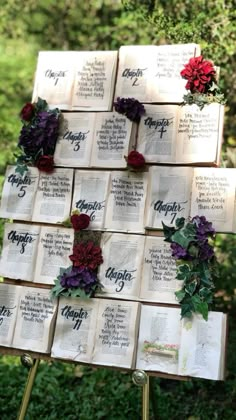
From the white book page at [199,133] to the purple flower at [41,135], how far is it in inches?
24.4

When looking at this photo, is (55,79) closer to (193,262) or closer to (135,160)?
(135,160)

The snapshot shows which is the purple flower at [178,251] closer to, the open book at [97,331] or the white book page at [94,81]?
the open book at [97,331]

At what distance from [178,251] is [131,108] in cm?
71

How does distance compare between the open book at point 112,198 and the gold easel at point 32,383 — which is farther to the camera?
the open book at point 112,198

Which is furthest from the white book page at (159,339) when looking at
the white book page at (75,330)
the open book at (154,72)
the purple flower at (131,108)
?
the open book at (154,72)

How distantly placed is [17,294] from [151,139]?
962 millimetres

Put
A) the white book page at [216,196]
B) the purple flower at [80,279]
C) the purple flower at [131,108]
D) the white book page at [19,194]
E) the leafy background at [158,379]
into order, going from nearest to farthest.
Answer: the white book page at [216,196]
the purple flower at [80,279]
the purple flower at [131,108]
the white book page at [19,194]
the leafy background at [158,379]

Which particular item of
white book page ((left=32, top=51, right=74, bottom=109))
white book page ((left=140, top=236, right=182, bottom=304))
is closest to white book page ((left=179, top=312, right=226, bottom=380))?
white book page ((left=140, top=236, right=182, bottom=304))

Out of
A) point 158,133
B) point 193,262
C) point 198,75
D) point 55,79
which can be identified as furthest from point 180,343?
point 55,79

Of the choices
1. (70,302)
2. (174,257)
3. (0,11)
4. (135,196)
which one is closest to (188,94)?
(135,196)

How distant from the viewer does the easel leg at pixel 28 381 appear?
2549mm

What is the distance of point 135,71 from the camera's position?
2744 millimetres

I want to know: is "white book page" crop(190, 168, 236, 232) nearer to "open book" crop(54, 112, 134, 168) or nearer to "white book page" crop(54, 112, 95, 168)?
"open book" crop(54, 112, 134, 168)

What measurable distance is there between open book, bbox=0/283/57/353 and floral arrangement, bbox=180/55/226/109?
1118 mm
